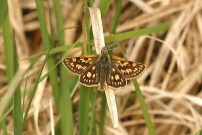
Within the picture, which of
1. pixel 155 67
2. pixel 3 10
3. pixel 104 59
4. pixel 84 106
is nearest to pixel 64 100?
pixel 84 106

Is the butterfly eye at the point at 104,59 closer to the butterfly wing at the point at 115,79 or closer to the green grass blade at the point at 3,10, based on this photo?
the butterfly wing at the point at 115,79

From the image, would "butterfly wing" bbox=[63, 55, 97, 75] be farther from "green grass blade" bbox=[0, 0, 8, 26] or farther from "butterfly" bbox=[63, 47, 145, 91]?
"green grass blade" bbox=[0, 0, 8, 26]

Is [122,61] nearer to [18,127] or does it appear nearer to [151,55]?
[18,127]

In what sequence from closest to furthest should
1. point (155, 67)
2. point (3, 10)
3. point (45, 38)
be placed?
point (3, 10), point (45, 38), point (155, 67)

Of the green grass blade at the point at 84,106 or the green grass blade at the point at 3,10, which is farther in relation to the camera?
the green grass blade at the point at 84,106

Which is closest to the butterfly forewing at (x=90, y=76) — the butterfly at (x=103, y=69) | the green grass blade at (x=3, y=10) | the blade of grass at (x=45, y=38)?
the butterfly at (x=103, y=69)

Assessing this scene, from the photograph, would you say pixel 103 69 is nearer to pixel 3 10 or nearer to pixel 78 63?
pixel 78 63
